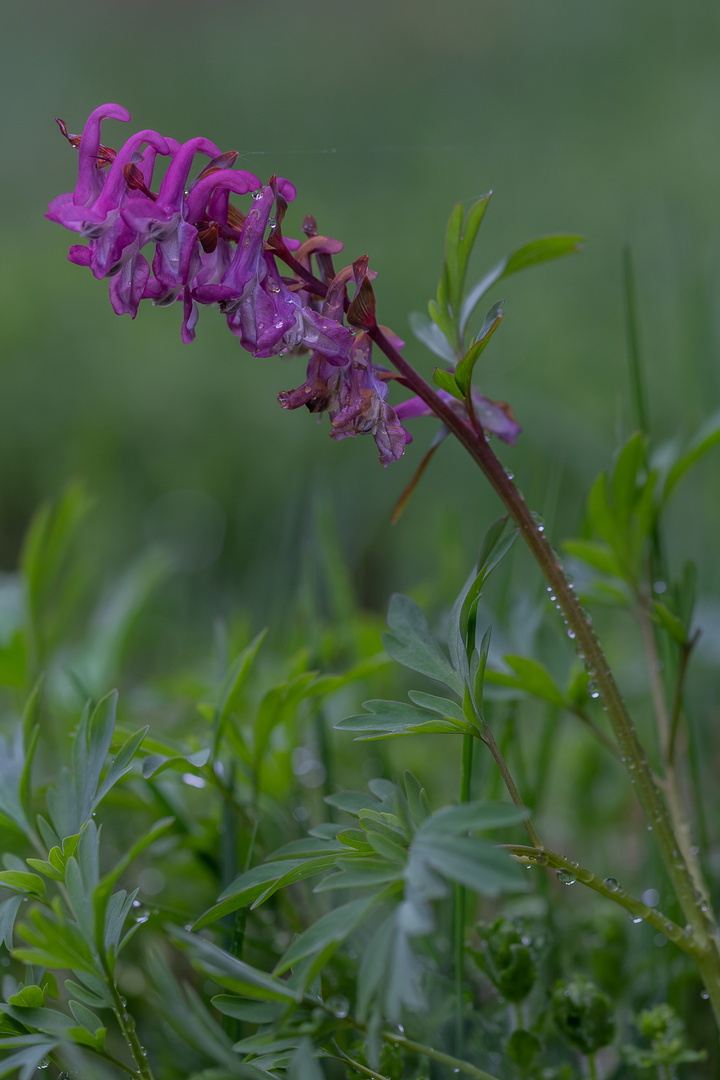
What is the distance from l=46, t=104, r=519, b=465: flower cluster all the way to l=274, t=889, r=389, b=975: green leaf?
29 cm

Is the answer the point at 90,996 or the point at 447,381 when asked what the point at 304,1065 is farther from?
the point at 447,381

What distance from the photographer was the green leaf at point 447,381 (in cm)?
62

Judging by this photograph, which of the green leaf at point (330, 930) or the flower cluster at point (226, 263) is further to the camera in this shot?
the flower cluster at point (226, 263)

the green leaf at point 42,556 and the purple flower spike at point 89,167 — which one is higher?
the purple flower spike at point 89,167

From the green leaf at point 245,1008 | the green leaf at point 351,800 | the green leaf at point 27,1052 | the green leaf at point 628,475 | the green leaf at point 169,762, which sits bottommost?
the green leaf at point 27,1052

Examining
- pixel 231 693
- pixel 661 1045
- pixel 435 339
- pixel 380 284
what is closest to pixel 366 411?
pixel 435 339

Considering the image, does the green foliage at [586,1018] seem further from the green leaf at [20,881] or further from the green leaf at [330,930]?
the green leaf at [20,881]

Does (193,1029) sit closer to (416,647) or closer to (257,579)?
(416,647)

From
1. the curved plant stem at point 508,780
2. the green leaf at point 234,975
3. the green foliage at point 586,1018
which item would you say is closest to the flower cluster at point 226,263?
the curved plant stem at point 508,780

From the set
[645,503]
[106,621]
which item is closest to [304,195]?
[106,621]

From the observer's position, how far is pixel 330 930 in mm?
526

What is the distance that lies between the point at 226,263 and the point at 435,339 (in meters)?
0.21

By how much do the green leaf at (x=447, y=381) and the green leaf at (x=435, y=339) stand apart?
101 millimetres

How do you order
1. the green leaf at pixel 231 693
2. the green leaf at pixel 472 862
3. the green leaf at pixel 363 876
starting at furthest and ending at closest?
the green leaf at pixel 231 693 < the green leaf at pixel 363 876 < the green leaf at pixel 472 862
